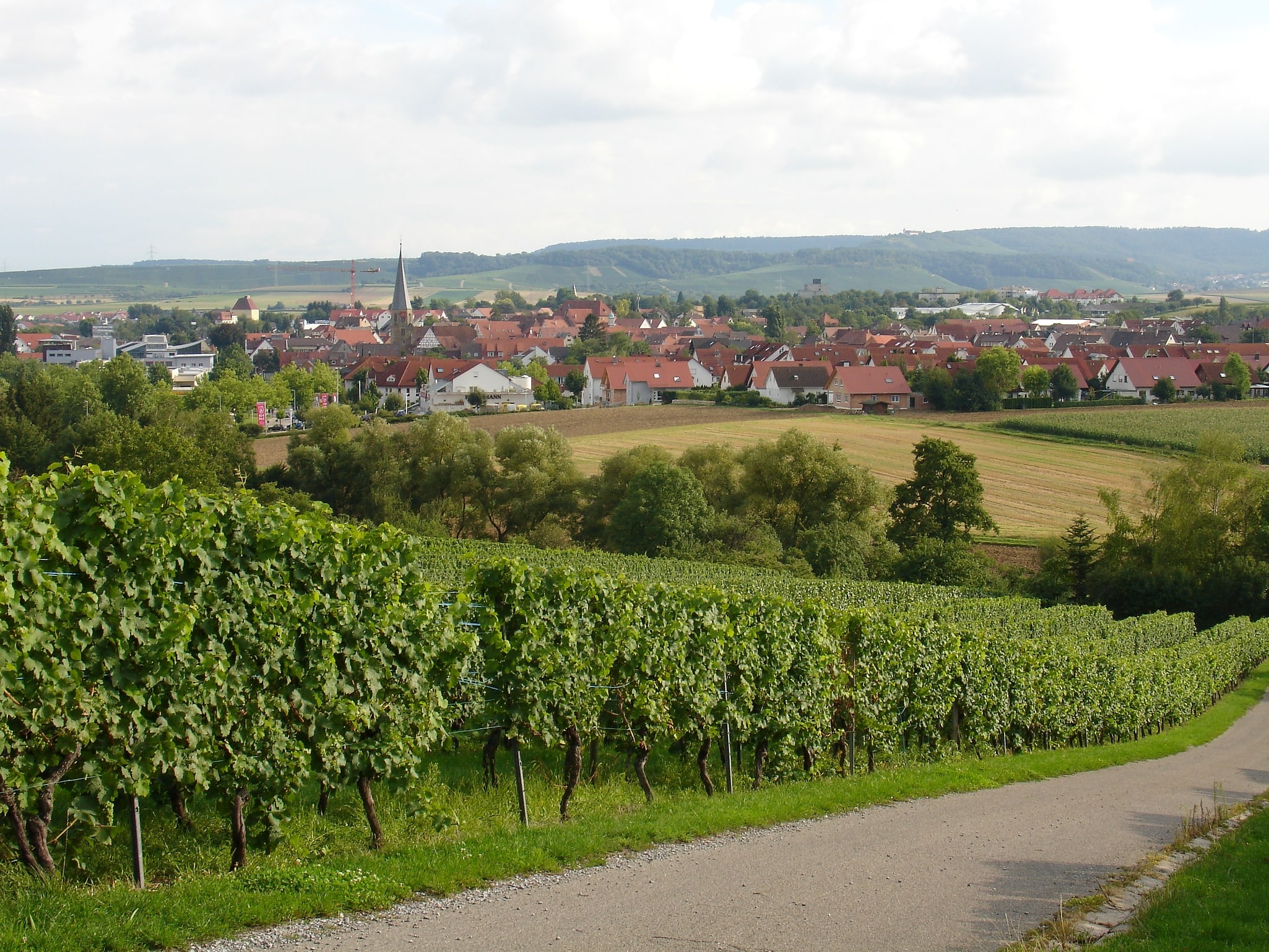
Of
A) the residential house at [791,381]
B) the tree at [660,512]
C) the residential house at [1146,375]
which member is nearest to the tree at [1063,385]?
the residential house at [1146,375]

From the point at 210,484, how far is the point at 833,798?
4632cm

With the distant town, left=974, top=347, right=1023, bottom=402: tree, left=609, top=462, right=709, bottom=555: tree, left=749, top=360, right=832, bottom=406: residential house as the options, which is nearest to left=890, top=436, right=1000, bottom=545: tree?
left=609, top=462, right=709, bottom=555: tree

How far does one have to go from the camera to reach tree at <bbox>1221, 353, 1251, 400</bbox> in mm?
101312

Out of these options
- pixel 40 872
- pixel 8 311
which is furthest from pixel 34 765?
pixel 8 311

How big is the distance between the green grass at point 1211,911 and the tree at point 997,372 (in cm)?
8767

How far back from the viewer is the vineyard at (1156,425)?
72438 millimetres

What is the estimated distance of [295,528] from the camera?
959cm

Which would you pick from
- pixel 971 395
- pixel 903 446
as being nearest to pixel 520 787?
pixel 903 446

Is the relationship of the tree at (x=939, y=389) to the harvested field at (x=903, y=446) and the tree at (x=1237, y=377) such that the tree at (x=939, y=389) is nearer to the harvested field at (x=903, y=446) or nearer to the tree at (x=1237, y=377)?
the harvested field at (x=903, y=446)

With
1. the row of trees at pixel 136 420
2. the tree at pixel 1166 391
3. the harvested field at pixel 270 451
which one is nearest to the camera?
the row of trees at pixel 136 420

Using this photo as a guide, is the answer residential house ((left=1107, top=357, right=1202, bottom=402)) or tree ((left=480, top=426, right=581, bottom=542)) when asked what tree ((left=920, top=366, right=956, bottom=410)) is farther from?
tree ((left=480, top=426, right=581, bottom=542))

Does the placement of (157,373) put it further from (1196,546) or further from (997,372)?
(1196,546)

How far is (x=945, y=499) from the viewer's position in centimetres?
5216

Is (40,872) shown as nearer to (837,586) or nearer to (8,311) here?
(837,586)
